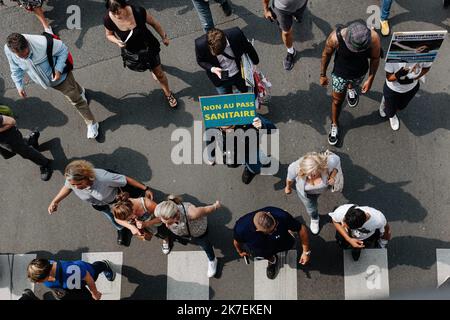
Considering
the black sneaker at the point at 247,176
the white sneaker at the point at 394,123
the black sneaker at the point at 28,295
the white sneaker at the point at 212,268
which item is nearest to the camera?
the black sneaker at the point at 28,295

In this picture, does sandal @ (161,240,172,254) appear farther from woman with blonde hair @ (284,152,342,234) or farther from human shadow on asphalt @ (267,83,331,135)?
human shadow on asphalt @ (267,83,331,135)

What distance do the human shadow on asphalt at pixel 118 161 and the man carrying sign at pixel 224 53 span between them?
1.79m

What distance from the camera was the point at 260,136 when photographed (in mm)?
6949

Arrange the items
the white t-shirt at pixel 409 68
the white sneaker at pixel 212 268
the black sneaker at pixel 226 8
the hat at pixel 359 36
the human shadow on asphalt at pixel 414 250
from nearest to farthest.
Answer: the hat at pixel 359 36 → the white t-shirt at pixel 409 68 → the human shadow on asphalt at pixel 414 250 → the white sneaker at pixel 212 268 → the black sneaker at pixel 226 8

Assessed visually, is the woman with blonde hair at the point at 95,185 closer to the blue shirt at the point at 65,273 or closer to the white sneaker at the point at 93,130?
the blue shirt at the point at 65,273

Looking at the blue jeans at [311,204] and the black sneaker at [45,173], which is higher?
the blue jeans at [311,204]

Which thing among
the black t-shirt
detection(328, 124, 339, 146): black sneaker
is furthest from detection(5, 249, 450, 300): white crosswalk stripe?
the black t-shirt

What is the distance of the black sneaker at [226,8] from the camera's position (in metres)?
7.75

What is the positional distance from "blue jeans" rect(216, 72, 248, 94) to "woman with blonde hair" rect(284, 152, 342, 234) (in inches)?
53.9

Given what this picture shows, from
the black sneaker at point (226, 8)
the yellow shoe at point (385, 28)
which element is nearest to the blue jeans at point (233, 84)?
the black sneaker at point (226, 8)

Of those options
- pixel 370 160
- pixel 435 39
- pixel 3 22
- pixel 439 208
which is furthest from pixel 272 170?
pixel 3 22

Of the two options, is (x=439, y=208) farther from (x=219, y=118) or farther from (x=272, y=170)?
(x=219, y=118)

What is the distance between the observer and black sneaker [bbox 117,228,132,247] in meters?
6.54

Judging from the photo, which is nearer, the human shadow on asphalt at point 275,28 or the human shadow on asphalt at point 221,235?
the human shadow on asphalt at point 221,235
